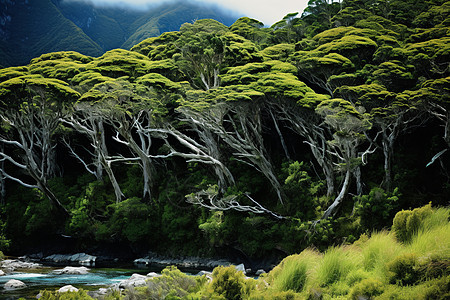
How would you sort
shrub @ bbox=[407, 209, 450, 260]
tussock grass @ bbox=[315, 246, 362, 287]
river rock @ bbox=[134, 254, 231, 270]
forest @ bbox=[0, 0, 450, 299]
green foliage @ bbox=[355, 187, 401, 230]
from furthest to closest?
river rock @ bbox=[134, 254, 231, 270]
forest @ bbox=[0, 0, 450, 299]
green foliage @ bbox=[355, 187, 401, 230]
tussock grass @ bbox=[315, 246, 362, 287]
shrub @ bbox=[407, 209, 450, 260]

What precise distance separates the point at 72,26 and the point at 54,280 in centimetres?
6379

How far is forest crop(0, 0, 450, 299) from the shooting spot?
50.3 feet

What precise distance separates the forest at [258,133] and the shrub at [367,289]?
6.57m

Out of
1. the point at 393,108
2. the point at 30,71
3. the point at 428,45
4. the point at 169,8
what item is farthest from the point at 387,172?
the point at 169,8

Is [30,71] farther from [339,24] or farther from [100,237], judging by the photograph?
[339,24]

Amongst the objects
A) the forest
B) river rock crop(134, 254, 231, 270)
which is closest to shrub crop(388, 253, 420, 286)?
A: the forest

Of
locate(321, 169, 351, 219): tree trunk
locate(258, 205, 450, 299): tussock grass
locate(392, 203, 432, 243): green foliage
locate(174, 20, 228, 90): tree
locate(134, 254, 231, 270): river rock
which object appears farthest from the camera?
locate(174, 20, 228, 90): tree

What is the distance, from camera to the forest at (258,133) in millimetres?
15328

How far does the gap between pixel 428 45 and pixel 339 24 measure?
9039 millimetres

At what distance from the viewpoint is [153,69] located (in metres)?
21.3

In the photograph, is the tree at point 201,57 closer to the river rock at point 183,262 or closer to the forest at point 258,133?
the forest at point 258,133

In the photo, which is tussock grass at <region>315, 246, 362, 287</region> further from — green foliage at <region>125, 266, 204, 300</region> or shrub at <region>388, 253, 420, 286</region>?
green foliage at <region>125, 266, 204, 300</region>

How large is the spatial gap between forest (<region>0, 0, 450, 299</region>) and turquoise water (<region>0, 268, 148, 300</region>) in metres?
3.99

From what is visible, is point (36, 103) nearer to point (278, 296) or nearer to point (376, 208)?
point (376, 208)
